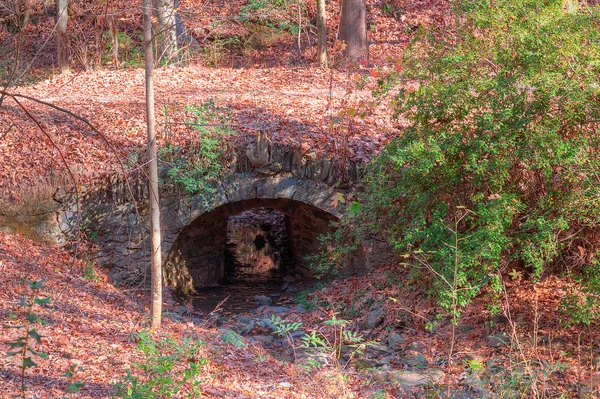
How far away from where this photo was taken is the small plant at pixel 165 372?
4.99m

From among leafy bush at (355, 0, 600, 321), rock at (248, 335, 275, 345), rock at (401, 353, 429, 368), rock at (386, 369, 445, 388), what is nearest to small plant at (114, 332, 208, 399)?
rock at (248, 335, 275, 345)

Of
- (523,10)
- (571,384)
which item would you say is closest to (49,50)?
(523,10)

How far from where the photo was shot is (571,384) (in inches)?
249

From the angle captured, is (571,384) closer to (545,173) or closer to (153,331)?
(545,173)

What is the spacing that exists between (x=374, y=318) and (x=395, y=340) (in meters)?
0.67

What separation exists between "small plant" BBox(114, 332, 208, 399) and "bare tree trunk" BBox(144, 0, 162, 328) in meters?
0.66

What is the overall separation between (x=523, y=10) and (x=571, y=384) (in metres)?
3.98

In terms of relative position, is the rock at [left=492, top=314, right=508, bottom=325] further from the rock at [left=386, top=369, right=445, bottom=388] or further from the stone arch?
the stone arch

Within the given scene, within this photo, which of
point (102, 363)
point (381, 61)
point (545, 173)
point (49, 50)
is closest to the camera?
point (102, 363)

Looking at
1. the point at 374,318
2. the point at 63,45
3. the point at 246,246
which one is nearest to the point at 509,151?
the point at 374,318

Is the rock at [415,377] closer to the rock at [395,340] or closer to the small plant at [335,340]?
the small plant at [335,340]

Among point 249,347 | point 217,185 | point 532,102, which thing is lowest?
point 249,347

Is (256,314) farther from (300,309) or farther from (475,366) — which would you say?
(475,366)

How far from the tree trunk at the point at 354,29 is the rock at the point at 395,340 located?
8178 millimetres
